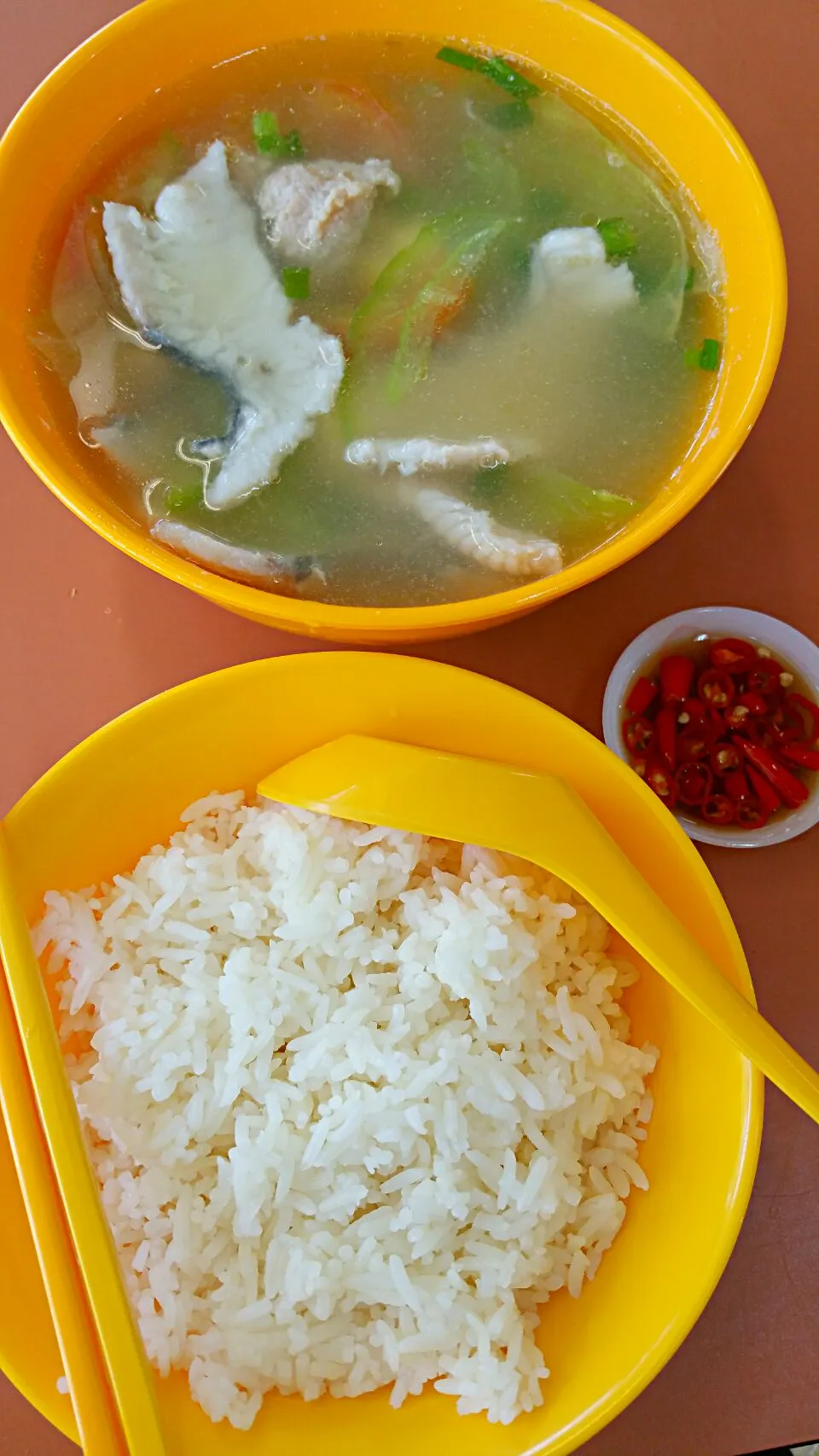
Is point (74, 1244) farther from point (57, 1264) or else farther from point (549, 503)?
point (549, 503)

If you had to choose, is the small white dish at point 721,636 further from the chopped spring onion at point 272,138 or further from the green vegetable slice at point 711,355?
the chopped spring onion at point 272,138

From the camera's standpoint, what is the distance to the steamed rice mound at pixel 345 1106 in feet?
3.39

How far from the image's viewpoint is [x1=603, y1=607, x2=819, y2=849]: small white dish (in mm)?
1260

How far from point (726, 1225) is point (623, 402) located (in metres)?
0.94

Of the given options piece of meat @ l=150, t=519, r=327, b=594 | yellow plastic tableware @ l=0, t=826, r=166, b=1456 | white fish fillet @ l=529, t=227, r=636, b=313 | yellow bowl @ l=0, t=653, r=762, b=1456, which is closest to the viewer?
yellow plastic tableware @ l=0, t=826, r=166, b=1456

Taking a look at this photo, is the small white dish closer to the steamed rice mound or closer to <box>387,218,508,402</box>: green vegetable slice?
the steamed rice mound

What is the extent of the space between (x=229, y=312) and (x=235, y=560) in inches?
13.8

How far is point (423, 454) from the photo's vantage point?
1166mm

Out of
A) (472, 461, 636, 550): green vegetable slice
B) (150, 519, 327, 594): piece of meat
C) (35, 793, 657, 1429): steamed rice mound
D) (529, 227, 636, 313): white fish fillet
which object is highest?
(529, 227, 636, 313): white fish fillet

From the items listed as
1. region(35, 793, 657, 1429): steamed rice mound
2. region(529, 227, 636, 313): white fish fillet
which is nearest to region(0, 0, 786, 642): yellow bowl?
region(529, 227, 636, 313): white fish fillet

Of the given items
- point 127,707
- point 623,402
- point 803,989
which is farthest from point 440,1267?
point 623,402

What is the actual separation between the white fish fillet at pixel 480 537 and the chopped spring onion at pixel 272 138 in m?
0.50

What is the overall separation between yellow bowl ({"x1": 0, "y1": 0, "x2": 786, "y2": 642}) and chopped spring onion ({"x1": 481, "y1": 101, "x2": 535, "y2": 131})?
5cm

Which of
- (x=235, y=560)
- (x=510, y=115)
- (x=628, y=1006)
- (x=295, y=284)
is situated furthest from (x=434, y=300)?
(x=628, y=1006)
